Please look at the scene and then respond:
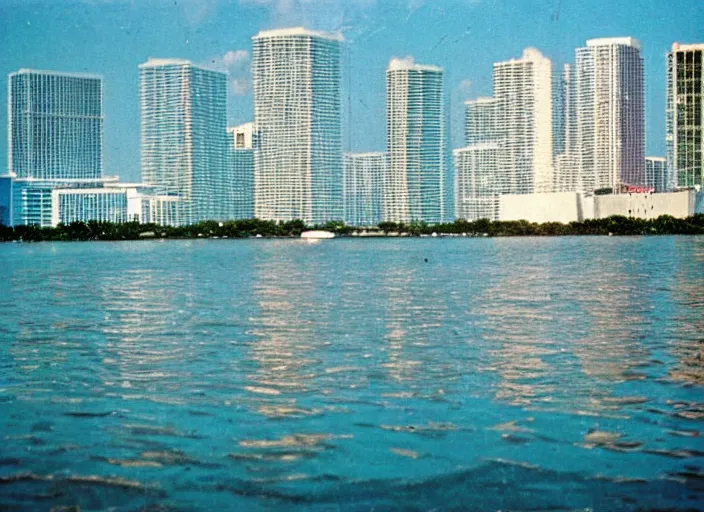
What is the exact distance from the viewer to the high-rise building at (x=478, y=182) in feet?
366

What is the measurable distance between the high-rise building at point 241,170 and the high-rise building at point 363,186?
14406mm

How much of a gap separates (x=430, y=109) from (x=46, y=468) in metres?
108

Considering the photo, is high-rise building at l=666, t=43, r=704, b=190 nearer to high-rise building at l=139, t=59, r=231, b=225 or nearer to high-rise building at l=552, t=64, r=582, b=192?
high-rise building at l=552, t=64, r=582, b=192

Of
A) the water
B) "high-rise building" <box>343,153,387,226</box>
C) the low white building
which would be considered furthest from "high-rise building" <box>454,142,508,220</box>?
the water

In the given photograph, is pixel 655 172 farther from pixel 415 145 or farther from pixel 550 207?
pixel 550 207

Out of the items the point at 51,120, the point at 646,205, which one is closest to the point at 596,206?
the point at 646,205

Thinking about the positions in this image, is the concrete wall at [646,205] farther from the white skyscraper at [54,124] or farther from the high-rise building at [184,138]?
the white skyscraper at [54,124]

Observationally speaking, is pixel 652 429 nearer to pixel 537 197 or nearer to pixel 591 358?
pixel 591 358

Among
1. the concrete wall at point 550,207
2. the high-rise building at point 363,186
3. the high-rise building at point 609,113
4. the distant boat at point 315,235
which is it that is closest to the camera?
the concrete wall at point 550,207

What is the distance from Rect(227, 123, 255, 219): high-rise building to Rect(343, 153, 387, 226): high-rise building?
14406mm

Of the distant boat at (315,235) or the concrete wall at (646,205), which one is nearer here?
the concrete wall at (646,205)

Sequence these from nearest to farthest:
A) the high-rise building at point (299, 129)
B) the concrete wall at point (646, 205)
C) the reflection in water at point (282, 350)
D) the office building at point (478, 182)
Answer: the reflection in water at point (282, 350) → the concrete wall at point (646, 205) → the high-rise building at point (299, 129) → the office building at point (478, 182)

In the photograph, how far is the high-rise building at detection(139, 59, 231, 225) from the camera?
399ft

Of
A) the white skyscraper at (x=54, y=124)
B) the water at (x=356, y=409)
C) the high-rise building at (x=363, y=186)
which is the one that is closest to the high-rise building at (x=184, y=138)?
the high-rise building at (x=363, y=186)
